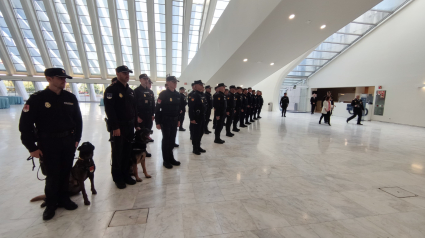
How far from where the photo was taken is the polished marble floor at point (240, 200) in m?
2.00

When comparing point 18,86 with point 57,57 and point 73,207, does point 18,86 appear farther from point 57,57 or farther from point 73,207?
point 73,207

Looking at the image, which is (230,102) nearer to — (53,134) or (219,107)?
(219,107)

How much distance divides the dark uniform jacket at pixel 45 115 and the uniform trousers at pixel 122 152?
0.62 meters

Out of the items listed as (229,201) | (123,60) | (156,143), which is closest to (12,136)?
(156,143)

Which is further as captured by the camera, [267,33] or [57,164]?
[267,33]

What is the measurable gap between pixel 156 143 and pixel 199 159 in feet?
6.13

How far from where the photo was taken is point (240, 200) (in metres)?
2.57

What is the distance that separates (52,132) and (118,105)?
841 mm

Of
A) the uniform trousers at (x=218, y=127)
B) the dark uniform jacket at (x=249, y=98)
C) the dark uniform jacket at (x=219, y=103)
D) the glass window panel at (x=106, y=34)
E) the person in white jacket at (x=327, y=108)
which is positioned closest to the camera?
the uniform trousers at (x=218, y=127)

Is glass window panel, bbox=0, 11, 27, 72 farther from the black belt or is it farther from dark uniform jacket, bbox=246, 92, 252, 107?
the black belt

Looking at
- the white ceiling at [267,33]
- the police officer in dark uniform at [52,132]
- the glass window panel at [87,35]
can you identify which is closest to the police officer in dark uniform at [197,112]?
the police officer in dark uniform at [52,132]

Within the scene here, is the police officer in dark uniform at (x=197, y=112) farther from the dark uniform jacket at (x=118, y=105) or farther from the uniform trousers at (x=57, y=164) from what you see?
the uniform trousers at (x=57, y=164)

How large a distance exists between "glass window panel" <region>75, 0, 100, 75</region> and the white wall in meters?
23.3

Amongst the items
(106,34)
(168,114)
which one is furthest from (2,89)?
(168,114)
